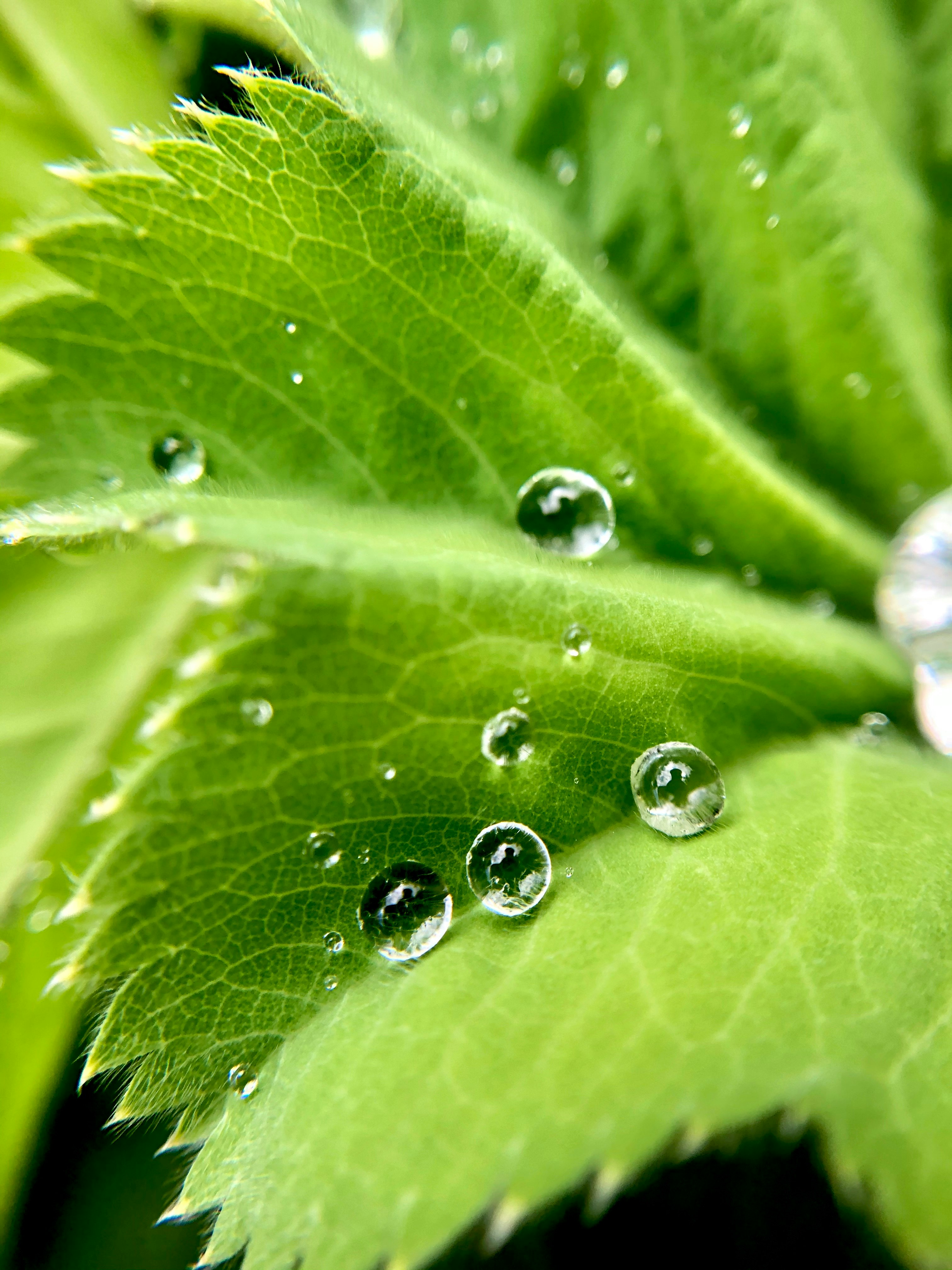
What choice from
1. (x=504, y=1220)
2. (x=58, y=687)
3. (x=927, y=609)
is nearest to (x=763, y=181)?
(x=927, y=609)

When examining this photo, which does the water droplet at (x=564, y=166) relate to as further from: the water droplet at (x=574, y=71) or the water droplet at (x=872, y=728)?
the water droplet at (x=872, y=728)

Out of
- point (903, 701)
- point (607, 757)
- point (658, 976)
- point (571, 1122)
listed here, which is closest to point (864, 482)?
point (903, 701)

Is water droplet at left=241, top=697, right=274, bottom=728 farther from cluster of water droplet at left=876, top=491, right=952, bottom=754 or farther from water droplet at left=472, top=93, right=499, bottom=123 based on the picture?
water droplet at left=472, top=93, right=499, bottom=123

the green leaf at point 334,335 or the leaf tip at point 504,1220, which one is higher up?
the green leaf at point 334,335

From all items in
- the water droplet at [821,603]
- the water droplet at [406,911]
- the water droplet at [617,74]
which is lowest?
the water droplet at [406,911]

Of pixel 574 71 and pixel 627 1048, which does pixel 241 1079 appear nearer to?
pixel 627 1048

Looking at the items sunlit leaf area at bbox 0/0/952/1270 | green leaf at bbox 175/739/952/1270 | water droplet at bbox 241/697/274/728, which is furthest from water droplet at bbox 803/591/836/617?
water droplet at bbox 241/697/274/728

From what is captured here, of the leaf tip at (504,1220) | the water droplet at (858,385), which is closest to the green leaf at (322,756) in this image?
the leaf tip at (504,1220)
